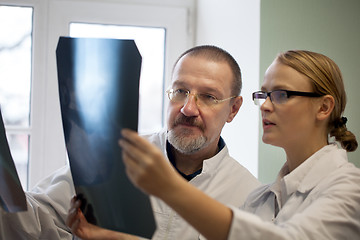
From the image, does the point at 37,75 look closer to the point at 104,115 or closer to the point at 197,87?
the point at 197,87

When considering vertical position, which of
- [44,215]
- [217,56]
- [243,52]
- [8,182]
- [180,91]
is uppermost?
[243,52]

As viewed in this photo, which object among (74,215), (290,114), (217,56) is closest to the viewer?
(74,215)

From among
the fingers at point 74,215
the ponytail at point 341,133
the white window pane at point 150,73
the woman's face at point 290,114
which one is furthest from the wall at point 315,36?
the white window pane at point 150,73

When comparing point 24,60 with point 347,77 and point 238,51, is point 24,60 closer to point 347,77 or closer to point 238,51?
point 238,51

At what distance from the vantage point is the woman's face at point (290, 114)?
0.98 meters

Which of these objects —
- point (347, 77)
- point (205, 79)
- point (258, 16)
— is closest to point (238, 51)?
point (258, 16)

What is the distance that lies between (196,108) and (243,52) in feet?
2.93

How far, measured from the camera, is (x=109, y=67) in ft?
2.15

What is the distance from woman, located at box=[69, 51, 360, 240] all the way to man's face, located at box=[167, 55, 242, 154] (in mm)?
283

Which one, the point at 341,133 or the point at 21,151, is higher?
the point at 341,133

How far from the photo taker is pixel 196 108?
1.32 m

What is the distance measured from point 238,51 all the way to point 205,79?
0.91 meters

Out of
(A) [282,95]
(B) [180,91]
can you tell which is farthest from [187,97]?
(A) [282,95]

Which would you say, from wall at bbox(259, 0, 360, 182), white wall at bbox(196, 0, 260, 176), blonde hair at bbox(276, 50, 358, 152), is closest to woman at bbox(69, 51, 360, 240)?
blonde hair at bbox(276, 50, 358, 152)
